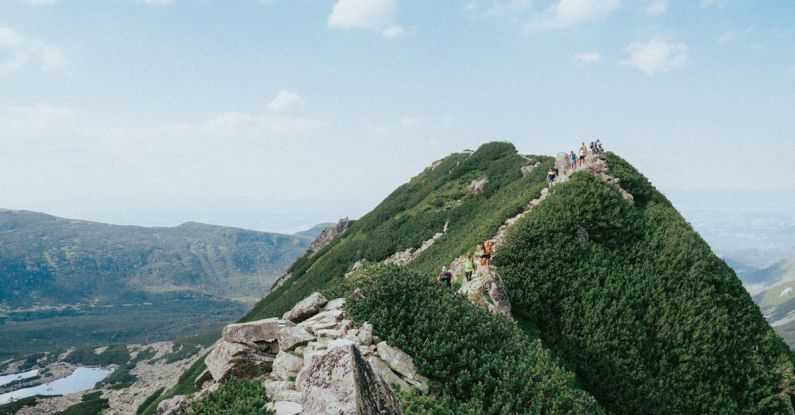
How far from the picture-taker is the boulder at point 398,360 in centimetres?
1197

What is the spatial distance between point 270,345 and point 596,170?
24.8m

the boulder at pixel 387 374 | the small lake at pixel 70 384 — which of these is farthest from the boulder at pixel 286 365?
the small lake at pixel 70 384

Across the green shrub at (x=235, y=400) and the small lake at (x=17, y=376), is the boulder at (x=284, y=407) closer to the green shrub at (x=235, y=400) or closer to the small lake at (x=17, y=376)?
the green shrub at (x=235, y=400)

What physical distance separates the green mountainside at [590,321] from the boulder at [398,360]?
24 cm

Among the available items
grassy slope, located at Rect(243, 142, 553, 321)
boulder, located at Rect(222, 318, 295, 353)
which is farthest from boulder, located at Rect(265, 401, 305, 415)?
grassy slope, located at Rect(243, 142, 553, 321)

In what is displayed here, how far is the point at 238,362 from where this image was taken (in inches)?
523

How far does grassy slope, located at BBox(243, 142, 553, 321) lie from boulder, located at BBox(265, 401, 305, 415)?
21.3m

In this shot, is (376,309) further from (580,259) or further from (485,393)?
(580,259)

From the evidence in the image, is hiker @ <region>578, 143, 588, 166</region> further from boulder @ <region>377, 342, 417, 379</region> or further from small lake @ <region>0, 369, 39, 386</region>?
small lake @ <region>0, 369, 39, 386</region>

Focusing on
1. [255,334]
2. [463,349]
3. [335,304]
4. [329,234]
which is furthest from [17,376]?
[463,349]

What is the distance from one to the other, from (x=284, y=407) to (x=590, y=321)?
1469 cm

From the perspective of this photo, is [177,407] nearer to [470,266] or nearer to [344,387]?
[344,387]

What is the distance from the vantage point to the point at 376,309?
14.0 metres

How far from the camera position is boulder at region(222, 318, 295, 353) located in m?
14.1
